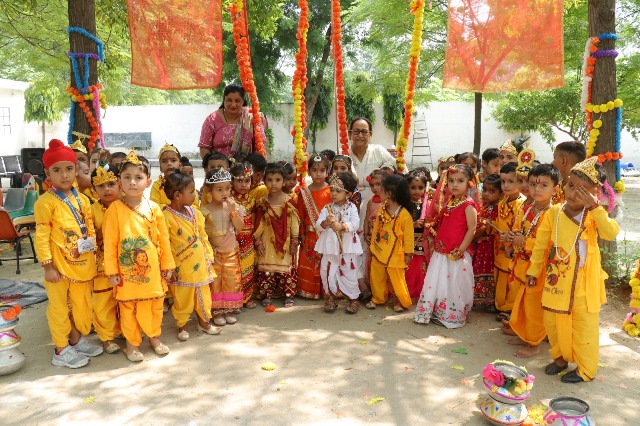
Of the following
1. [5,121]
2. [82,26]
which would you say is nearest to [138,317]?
[82,26]

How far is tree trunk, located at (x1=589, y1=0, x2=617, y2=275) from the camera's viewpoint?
16.6 feet

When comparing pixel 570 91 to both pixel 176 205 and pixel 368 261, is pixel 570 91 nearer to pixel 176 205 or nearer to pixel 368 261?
pixel 368 261

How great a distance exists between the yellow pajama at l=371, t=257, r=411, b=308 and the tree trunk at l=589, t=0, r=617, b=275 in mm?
2385

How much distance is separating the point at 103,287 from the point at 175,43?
3229 millimetres

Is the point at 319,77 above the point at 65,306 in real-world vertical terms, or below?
above

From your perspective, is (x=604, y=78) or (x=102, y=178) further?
(x=604, y=78)

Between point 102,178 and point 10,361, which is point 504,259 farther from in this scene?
point 10,361

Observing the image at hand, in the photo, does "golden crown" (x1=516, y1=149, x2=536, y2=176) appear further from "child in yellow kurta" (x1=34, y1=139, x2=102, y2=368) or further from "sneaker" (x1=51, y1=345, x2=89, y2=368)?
"sneaker" (x1=51, y1=345, x2=89, y2=368)

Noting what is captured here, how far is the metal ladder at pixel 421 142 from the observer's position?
23656 millimetres

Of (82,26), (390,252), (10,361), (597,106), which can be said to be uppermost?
(82,26)

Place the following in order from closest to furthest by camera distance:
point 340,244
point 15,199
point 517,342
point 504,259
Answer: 1. point 517,342
2. point 504,259
3. point 340,244
4. point 15,199

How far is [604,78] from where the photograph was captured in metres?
5.11

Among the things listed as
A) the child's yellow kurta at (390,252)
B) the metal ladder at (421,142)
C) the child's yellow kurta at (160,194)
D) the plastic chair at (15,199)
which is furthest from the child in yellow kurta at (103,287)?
the metal ladder at (421,142)

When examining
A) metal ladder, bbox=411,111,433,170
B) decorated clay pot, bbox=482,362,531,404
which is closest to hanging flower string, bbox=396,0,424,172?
decorated clay pot, bbox=482,362,531,404
